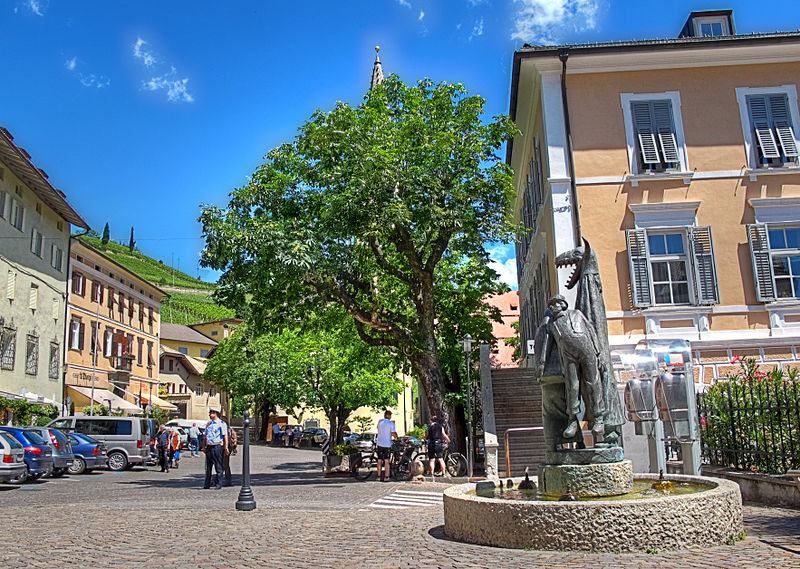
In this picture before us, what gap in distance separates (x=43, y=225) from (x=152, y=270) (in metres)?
167

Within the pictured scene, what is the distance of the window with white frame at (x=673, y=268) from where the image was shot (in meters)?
18.7

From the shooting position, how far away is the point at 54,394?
3866cm

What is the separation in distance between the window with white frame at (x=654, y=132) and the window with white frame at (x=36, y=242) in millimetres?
28379

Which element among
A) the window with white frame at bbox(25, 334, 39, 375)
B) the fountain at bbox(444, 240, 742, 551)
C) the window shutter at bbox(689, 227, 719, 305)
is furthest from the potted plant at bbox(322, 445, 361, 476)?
the window with white frame at bbox(25, 334, 39, 375)

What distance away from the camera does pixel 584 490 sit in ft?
26.8

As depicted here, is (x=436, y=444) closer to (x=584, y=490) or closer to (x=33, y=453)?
(x=584, y=490)

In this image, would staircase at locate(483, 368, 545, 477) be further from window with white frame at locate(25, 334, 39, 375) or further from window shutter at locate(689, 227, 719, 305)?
window with white frame at locate(25, 334, 39, 375)

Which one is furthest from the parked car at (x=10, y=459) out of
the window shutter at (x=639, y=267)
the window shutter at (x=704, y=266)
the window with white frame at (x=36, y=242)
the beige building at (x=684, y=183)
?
the window with white frame at (x=36, y=242)

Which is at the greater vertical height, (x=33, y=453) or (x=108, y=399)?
(x=108, y=399)

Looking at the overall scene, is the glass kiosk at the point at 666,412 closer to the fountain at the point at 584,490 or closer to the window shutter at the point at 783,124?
the fountain at the point at 584,490

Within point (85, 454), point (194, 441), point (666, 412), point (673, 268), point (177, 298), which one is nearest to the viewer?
point (666, 412)

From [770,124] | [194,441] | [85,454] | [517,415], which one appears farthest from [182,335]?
[770,124]

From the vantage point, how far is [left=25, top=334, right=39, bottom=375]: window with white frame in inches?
1384

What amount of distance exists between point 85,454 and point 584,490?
2108 centimetres
